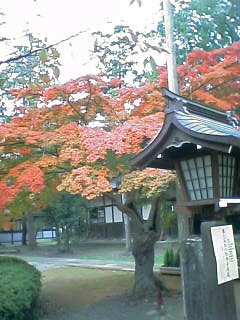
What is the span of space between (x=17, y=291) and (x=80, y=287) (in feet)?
14.5

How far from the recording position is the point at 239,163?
3688 millimetres

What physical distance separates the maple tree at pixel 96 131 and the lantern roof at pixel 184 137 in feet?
10.5

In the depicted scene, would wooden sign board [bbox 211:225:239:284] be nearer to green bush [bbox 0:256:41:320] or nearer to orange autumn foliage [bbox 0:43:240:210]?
orange autumn foliage [bbox 0:43:240:210]

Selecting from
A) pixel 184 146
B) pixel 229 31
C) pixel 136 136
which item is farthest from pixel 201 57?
pixel 184 146

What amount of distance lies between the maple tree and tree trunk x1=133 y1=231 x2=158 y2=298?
0.99 meters

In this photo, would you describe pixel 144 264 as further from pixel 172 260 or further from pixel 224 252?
pixel 224 252

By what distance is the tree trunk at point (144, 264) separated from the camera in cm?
955

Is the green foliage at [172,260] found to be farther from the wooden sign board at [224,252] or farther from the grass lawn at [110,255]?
the wooden sign board at [224,252]

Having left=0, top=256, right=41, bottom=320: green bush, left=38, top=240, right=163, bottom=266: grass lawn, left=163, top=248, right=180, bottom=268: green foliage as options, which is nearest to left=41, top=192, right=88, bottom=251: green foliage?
left=38, top=240, right=163, bottom=266: grass lawn

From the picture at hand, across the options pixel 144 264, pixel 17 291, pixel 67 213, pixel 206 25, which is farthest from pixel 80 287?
pixel 67 213

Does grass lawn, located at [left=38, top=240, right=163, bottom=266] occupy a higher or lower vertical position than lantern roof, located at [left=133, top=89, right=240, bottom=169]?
lower

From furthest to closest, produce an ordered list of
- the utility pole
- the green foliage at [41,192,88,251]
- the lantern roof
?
the green foliage at [41,192,88,251] → the utility pole → the lantern roof

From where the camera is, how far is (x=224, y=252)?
10.4ft

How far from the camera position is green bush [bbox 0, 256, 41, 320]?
691cm
